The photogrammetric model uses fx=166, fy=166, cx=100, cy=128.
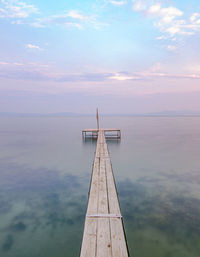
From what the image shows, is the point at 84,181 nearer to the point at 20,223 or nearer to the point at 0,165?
the point at 20,223

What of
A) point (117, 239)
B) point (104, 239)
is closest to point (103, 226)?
point (104, 239)

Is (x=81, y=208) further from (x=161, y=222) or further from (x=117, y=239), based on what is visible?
(x=117, y=239)

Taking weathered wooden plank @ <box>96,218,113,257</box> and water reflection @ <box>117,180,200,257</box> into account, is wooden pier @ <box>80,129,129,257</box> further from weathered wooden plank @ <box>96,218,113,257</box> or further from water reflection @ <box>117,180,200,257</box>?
water reflection @ <box>117,180,200,257</box>

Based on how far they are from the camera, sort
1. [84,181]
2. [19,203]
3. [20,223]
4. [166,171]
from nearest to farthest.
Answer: [20,223], [19,203], [84,181], [166,171]

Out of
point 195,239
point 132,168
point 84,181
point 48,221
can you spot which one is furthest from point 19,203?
point 132,168

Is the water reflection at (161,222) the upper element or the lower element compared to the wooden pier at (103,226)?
lower

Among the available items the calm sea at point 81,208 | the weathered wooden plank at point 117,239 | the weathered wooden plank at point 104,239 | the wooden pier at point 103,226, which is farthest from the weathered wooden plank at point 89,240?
the calm sea at point 81,208

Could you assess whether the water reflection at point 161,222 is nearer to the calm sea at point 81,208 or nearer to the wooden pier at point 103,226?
the calm sea at point 81,208

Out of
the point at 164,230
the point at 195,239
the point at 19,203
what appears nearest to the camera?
the point at 195,239

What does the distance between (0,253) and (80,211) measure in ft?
11.7

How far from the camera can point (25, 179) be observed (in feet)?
42.3

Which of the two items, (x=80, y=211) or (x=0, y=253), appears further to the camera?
(x=80, y=211)

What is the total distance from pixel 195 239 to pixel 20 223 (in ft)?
24.0

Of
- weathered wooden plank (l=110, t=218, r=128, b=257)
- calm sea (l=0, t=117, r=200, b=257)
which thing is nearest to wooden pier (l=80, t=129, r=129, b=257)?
weathered wooden plank (l=110, t=218, r=128, b=257)
